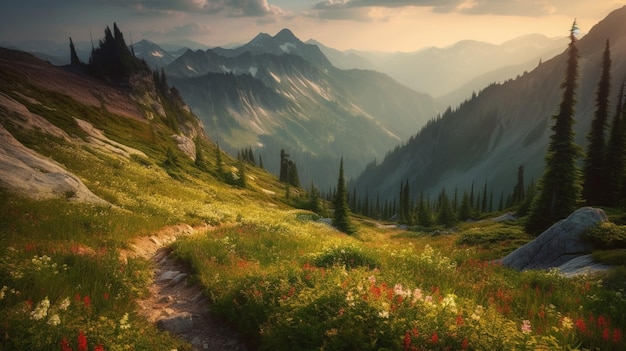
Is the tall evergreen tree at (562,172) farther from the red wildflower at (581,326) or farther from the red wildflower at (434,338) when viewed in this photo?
the red wildflower at (434,338)

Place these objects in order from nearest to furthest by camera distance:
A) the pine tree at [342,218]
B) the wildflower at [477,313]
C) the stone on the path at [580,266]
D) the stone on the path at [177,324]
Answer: the wildflower at [477,313]
the stone on the path at [177,324]
the stone on the path at [580,266]
the pine tree at [342,218]

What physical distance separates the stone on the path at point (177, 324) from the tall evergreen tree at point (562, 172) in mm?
35508

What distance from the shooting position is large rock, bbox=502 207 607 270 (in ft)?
53.1

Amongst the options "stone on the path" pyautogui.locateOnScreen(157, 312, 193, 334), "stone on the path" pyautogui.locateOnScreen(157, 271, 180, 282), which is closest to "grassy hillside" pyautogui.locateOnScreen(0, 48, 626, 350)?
"stone on the path" pyautogui.locateOnScreen(157, 312, 193, 334)

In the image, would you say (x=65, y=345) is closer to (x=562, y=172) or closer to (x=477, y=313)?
(x=477, y=313)

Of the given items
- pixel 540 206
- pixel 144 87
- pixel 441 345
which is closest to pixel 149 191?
pixel 441 345

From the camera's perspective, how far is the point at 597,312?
6910 millimetres

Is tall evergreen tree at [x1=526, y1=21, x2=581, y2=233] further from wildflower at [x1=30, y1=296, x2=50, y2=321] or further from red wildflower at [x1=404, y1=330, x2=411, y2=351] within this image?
wildflower at [x1=30, y1=296, x2=50, y2=321]

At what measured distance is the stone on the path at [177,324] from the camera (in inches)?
Answer: 302

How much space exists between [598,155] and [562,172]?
87.0 ft

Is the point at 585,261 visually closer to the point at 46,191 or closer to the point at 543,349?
the point at 543,349

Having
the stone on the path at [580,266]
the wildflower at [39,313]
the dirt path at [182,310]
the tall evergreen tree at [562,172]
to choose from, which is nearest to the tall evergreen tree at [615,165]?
the tall evergreen tree at [562,172]

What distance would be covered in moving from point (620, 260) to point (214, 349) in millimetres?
14091

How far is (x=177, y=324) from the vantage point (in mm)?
7789
